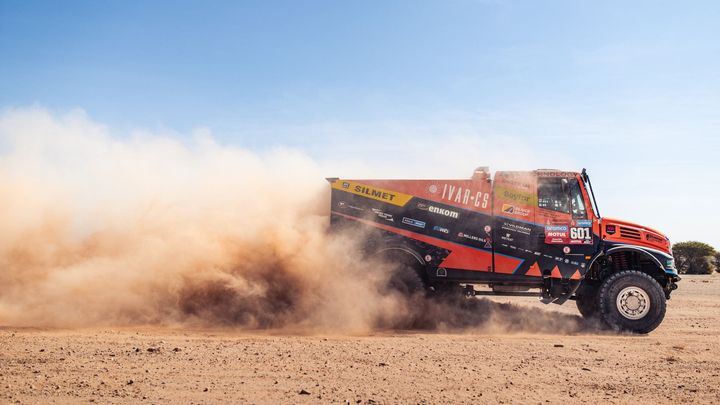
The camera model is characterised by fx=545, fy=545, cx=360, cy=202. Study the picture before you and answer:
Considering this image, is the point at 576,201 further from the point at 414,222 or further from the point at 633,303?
the point at 414,222

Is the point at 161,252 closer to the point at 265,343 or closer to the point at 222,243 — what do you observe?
the point at 222,243

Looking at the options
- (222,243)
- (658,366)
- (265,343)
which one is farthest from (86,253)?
(658,366)

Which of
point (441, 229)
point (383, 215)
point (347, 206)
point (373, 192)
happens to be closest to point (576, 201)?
point (441, 229)

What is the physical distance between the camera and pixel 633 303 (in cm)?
1072

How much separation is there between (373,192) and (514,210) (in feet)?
9.51

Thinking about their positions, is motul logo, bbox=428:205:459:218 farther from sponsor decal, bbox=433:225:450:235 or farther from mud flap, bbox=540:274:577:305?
mud flap, bbox=540:274:577:305

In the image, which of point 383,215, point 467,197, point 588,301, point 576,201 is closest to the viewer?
point 576,201

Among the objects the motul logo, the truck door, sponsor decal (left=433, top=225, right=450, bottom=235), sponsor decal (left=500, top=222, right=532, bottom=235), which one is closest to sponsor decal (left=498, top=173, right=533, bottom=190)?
the truck door

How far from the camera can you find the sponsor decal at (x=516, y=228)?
11.0m

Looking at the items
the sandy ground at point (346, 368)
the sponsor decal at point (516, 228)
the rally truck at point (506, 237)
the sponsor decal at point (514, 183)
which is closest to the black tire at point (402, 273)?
the rally truck at point (506, 237)

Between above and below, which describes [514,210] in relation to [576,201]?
below

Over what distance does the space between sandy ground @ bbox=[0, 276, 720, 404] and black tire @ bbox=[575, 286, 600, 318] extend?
119 centimetres

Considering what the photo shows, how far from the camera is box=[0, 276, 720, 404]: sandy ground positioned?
5922mm

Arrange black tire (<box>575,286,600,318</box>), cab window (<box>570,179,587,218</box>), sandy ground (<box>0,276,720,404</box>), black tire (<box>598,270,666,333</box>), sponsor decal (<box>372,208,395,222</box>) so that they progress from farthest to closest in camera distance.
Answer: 1. sponsor decal (<box>372,208,395,222</box>)
2. black tire (<box>575,286,600,318</box>)
3. cab window (<box>570,179,587,218</box>)
4. black tire (<box>598,270,666,333</box>)
5. sandy ground (<box>0,276,720,404</box>)
